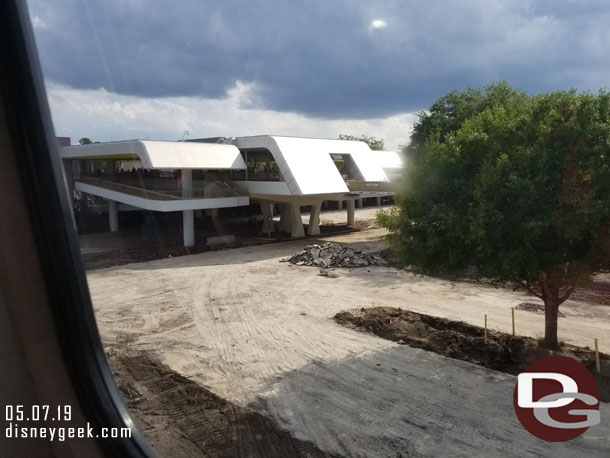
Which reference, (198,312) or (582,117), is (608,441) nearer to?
(582,117)

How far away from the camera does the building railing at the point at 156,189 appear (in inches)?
594

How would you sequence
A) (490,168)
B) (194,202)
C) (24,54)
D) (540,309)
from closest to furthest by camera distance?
1. (24,54)
2. (490,168)
3. (540,309)
4. (194,202)

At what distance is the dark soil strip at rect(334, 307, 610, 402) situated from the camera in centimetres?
576

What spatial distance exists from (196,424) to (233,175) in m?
14.7

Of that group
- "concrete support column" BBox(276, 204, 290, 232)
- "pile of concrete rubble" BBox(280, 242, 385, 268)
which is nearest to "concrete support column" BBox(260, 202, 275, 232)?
"concrete support column" BBox(276, 204, 290, 232)

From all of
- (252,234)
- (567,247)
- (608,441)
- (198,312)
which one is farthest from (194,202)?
(608,441)

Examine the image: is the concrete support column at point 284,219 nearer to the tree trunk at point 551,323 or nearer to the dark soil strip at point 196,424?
the tree trunk at point 551,323

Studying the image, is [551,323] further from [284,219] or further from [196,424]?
[284,219]

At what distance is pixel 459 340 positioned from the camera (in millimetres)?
6656

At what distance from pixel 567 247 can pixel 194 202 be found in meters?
12.4

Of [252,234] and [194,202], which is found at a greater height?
[194,202]

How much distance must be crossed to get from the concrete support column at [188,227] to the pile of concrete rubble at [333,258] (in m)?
4.09

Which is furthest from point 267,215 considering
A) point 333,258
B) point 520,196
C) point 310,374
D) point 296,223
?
point 520,196

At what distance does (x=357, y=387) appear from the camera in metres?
5.05
